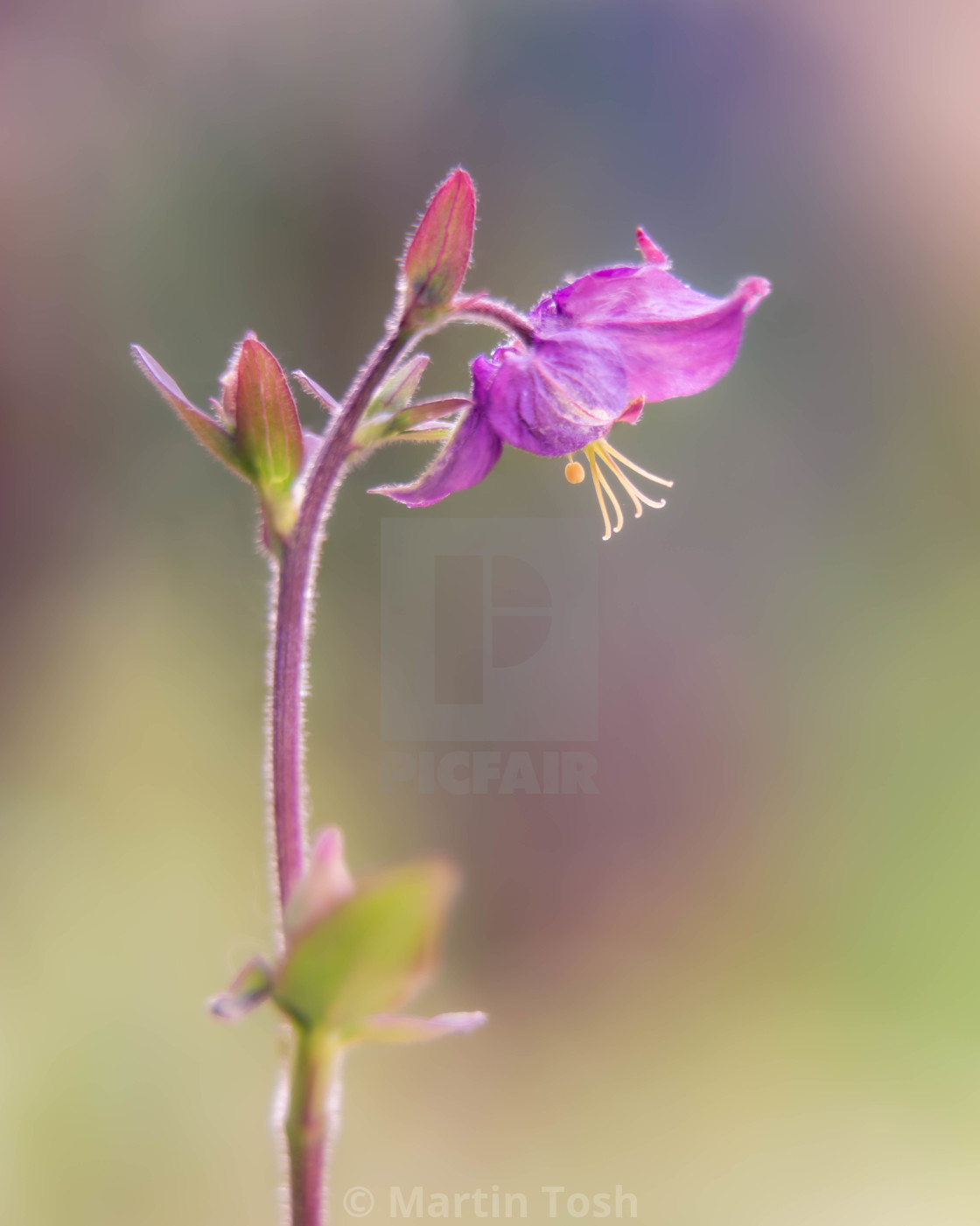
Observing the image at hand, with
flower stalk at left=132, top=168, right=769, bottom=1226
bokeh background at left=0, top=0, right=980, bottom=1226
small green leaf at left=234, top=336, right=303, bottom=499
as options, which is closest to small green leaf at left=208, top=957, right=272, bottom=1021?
flower stalk at left=132, top=168, right=769, bottom=1226

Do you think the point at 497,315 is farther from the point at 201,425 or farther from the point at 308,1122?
the point at 308,1122

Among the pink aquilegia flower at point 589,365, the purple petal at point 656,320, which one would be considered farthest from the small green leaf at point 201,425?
the purple petal at point 656,320

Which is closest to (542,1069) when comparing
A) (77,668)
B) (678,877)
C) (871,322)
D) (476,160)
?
(678,877)

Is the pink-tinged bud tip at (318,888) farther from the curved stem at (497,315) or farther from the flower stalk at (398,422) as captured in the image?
the curved stem at (497,315)

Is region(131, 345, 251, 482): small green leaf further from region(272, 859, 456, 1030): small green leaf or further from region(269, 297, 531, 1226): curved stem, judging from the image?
region(272, 859, 456, 1030): small green leaf

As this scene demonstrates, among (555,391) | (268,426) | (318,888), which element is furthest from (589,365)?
(318,888)

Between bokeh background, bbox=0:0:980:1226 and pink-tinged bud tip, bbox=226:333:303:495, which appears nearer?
pink-tinged bud tip, bbox=226:333:303:495
